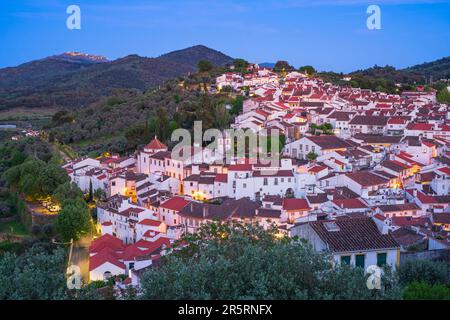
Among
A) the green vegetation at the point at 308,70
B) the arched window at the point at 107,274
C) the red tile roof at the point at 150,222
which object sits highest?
the green vegetation at the point at 308,70

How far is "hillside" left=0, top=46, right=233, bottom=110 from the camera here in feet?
276

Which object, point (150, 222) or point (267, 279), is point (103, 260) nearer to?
point (150, 222)

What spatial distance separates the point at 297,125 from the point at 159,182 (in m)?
12.1

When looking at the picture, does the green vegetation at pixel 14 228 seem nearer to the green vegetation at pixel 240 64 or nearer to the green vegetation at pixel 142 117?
the green vegetation at pixel 142 117

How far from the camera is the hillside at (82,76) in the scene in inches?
3314

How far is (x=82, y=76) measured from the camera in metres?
107

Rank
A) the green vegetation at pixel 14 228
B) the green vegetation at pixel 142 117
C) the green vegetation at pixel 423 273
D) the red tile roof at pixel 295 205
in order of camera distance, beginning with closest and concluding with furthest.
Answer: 1. the green vegetation at pixel 423 273
2. the red tile roof at pixel 295 205
3. the green vegetation at pixel 14 228
4. the green vegetation at pixel 142 117

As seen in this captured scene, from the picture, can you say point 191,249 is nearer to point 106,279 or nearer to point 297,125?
point 106,279

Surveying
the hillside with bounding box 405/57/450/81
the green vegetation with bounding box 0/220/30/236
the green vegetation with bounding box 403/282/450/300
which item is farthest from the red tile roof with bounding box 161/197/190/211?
the hillside with bounding box 405/57/450/81

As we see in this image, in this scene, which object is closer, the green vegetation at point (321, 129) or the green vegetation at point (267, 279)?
the green vegetation at point (267, 279)

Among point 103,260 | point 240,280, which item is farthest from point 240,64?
point 240,280

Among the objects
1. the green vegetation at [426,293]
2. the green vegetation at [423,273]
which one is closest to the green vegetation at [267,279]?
the green vegetation at [426,293]

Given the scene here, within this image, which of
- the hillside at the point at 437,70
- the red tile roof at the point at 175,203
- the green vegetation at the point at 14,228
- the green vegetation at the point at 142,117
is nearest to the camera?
the red tile roof at the point at 175,203
